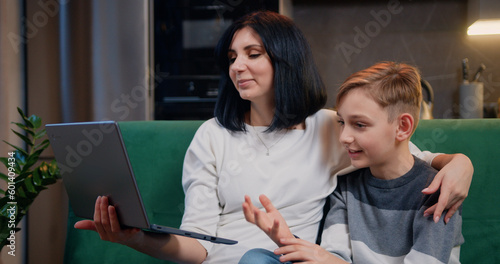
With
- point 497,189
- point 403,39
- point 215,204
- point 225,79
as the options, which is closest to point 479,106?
point 403,39

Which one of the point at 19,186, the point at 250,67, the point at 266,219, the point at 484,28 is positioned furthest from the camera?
Result: the point at 484,28

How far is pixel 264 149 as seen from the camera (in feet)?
3.96

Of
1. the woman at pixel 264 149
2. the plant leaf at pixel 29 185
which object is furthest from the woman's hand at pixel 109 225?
the plant leaf at pixel 29 185

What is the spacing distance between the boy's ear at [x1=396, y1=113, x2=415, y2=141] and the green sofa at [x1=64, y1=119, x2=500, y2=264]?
1.01 feet

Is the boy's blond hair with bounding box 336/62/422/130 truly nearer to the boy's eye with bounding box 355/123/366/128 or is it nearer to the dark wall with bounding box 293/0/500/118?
the boy's eye with bounding box 355/123/366/128

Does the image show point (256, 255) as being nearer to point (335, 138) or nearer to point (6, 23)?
point (335, 138)

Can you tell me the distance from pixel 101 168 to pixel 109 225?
0.43 feet

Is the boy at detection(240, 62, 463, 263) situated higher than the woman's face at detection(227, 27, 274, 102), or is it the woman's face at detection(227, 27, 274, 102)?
the woman's face at detection(227, 27, 274, 102)

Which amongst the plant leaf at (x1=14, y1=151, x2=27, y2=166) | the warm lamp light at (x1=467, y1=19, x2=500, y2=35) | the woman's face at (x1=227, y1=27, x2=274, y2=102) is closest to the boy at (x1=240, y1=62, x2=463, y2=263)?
the woman's face at (x1=227, y1=27, x2=274, y2=102)

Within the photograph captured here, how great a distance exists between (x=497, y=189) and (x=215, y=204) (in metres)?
0.84

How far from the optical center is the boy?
101 cm

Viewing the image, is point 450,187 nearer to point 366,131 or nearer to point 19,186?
point 366,131

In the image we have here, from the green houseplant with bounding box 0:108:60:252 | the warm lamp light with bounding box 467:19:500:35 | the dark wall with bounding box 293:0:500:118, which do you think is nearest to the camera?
the green houseplant with bounding box 0:108:60:252

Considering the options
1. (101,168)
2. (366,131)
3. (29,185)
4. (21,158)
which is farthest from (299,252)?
(21,158)
